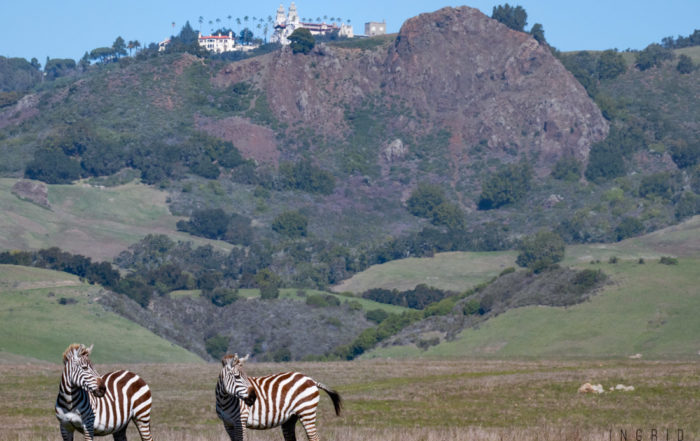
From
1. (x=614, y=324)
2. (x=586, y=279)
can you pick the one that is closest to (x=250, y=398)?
(x=614, y=324)

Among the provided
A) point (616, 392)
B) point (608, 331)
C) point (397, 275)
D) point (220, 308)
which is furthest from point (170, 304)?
point (616, 392)

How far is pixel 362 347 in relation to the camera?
463 ft

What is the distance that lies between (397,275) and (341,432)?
162275 millimetres

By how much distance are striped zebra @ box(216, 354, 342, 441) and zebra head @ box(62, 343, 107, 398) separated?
102 inches

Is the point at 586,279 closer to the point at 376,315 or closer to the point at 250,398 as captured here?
the point at 376,315

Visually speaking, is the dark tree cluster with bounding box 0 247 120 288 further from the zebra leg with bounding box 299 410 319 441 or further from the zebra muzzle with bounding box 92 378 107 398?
the zebra muzzle with bounding box 92 378 107 398

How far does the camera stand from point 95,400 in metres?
23.8

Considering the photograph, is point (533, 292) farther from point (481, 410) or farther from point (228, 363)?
point (228, 363)

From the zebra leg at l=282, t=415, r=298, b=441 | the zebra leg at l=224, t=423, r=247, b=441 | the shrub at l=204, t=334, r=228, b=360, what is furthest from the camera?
the shrub at l=204, t=334, r=228, b=360

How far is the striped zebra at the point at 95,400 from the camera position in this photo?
22.5 metres

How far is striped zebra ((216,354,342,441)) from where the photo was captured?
2348cm

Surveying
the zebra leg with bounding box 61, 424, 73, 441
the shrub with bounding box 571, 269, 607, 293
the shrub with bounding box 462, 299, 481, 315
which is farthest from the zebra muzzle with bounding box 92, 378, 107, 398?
the shrub with bounding box 462, 299, 481, 315

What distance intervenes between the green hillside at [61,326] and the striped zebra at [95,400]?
237 ft

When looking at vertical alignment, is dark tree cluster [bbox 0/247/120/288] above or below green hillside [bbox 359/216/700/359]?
above
